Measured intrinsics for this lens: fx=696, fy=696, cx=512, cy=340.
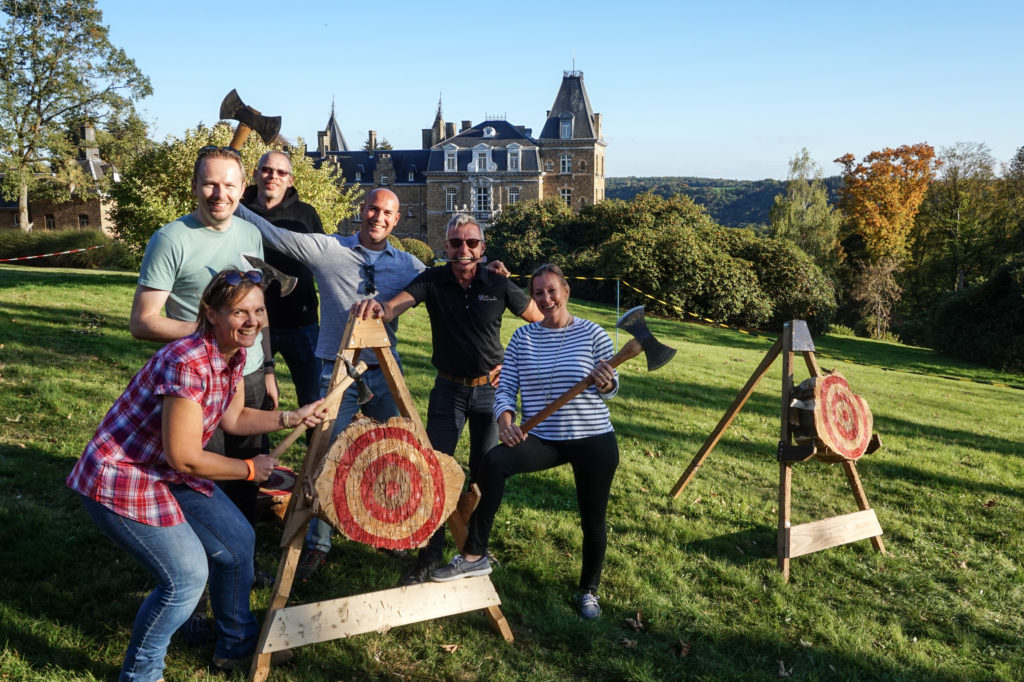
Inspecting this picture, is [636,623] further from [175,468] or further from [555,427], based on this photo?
[175,468]

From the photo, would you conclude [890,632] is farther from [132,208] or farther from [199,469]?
[132,208]

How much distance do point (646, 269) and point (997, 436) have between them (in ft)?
56.1

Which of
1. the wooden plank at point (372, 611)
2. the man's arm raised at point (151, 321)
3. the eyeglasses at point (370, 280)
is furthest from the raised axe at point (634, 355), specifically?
the man's arm raised at point (151, 321)

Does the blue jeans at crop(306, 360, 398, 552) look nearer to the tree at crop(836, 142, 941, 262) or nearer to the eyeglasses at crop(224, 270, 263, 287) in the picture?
the eyeglasses at crop(224, 270, 263, 287)

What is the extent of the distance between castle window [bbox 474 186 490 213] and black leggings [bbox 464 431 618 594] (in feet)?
199

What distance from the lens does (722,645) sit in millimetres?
4340

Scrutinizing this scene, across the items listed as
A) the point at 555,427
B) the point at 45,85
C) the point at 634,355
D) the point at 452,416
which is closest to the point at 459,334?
the point at 452,416

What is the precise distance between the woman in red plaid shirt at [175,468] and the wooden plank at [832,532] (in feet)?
13.4

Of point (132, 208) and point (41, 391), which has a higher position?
point (132, 208)

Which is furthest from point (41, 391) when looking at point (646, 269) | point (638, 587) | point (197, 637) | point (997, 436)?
point (646, 269)

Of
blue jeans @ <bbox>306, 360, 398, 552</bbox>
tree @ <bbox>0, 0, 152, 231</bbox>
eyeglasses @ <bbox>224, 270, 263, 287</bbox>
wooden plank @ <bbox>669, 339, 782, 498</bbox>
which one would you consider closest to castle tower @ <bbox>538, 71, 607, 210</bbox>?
tree @ <bbox>0, 0, 152, 231</bbox>

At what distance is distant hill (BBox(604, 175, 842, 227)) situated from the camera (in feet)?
411

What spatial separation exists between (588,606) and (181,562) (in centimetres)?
254

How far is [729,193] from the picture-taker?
516 feet
